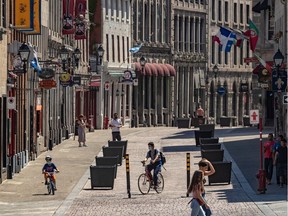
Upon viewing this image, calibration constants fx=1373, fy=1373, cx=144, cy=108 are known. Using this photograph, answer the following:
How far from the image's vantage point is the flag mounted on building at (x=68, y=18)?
72312mm

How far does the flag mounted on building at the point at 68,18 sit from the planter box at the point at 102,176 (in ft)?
92.6

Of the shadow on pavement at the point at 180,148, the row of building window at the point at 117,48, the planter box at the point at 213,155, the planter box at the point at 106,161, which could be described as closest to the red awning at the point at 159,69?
the row of building window at the point at 117,48

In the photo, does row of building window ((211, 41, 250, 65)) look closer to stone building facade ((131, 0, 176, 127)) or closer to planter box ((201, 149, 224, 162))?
stone building facade ((131, 0, 176, 127))

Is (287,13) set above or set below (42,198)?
above

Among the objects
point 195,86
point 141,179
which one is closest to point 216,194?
point 141,179

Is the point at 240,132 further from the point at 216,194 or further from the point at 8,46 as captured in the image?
the point at 216,194

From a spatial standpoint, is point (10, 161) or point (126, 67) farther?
point (126, 67)

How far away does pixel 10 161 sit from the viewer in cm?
4881

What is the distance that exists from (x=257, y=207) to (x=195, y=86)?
7855cm

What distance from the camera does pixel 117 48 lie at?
9875 centimetres

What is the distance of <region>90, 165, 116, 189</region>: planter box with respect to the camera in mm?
44156

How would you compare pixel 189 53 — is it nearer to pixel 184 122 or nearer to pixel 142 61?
pixel 142 61

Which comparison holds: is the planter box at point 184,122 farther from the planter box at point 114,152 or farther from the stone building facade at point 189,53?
the planter box at point 114,152

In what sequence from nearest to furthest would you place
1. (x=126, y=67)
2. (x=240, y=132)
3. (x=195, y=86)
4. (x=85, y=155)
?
(x=85, y=155) < (x=240, y=132) < (x=126, y=67) < (x=195, y=86)
